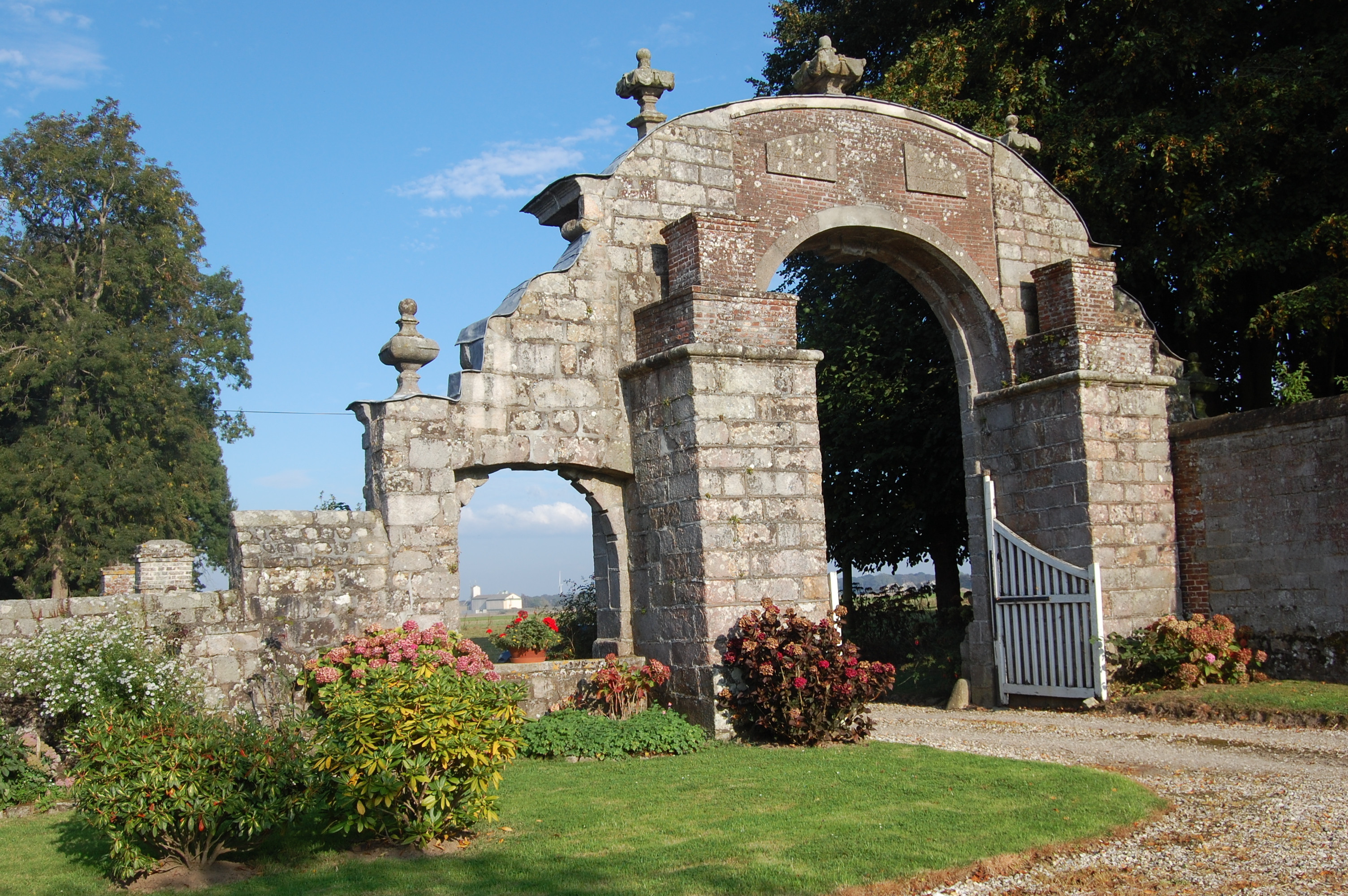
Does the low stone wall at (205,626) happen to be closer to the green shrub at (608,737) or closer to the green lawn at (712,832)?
the green lawn at (712,832)

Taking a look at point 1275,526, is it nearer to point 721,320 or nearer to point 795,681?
point 795,681

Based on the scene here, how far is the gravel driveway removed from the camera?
5124mm

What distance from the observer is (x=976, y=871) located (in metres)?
5.28

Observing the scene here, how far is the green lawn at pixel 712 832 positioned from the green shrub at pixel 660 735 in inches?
23.9

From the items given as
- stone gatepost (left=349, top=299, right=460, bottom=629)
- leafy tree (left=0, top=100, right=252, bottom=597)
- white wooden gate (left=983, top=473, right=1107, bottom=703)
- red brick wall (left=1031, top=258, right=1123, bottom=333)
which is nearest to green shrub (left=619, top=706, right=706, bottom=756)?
stone gatepost (left=349, top=299, right=460, bottom=629)

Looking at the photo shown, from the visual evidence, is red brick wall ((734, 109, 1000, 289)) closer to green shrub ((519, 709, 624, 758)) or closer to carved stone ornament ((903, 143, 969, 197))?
carved stone ornament ((903, 143, 969, 197))

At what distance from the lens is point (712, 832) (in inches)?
235

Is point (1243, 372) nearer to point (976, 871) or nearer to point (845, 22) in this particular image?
point (845, 22)

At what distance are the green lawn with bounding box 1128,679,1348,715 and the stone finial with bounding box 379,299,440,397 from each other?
6.65m

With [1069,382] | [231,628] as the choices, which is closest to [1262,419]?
[1069,382]

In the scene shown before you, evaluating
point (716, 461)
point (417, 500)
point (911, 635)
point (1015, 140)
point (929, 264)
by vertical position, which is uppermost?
point (1015, 140)

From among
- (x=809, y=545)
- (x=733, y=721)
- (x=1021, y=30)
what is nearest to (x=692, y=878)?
(x=733, y=721)

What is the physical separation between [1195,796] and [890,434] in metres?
9.03

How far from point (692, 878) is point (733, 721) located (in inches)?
147
